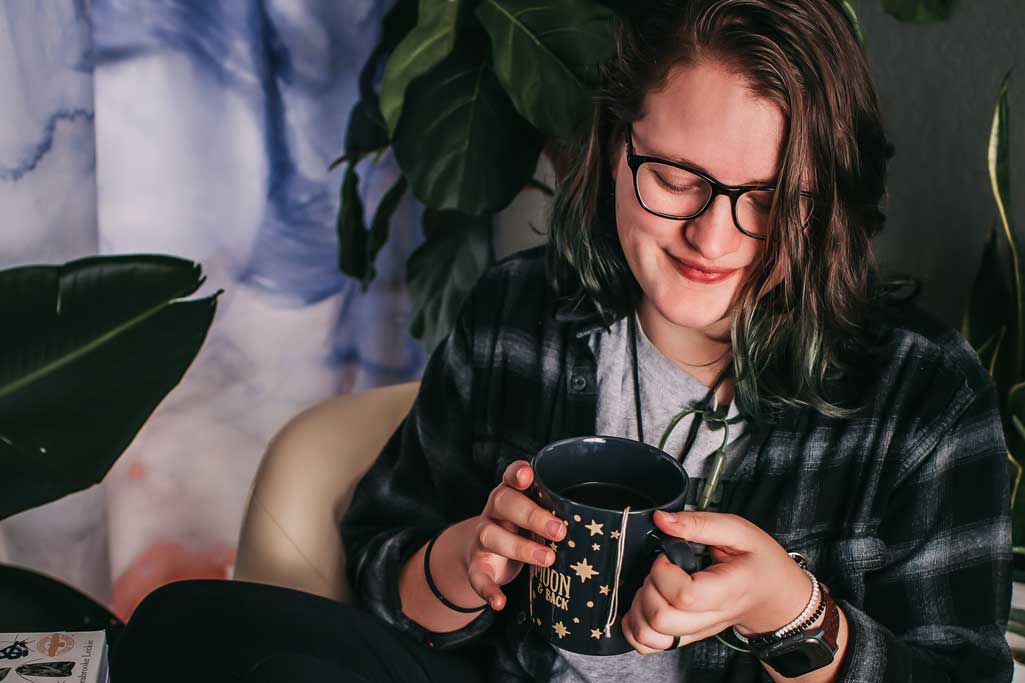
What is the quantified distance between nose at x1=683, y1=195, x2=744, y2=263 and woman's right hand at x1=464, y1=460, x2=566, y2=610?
0.22 m

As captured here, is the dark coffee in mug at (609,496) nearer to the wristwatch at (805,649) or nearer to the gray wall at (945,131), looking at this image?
the wristwatch at (805,649)

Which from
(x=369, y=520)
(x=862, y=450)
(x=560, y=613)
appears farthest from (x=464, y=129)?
(x=560, y=613)

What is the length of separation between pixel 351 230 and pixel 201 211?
8.9 inches

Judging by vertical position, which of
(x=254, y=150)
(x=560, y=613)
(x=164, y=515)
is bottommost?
(x=164, y=515)

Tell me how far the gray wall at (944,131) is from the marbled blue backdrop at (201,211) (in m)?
0.78

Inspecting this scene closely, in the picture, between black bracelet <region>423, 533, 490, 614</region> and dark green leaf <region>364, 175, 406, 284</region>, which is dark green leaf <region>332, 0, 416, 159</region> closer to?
dark green leaf <region>364, 175, 406, 284</region>

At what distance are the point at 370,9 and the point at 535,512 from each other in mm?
1107

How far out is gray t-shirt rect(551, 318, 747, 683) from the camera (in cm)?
87

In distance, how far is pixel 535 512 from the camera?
2.01 ft

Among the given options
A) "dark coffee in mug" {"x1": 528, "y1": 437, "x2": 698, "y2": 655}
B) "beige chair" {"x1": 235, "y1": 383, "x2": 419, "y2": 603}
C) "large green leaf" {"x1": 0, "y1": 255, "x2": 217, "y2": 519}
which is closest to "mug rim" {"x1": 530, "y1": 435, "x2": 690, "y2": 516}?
"dark coffee in mug" {"x1": 528, "y1": 437, "x2": 698, "y2": 655}

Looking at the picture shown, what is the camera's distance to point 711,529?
61 cm

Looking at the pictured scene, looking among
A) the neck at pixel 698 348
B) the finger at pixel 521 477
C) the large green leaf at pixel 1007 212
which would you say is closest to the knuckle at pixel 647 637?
the finger at pixel 521 477

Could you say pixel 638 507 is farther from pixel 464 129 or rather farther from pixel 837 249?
pixel 464 129

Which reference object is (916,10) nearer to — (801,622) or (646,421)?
(646,421)
